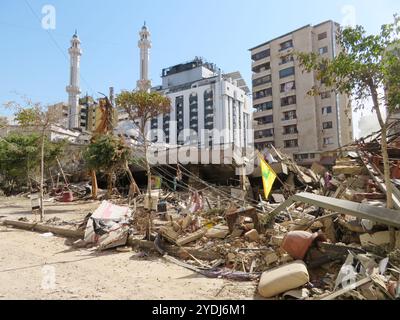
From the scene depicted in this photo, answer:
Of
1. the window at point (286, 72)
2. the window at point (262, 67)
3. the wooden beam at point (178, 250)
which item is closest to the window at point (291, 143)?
the window at point (286, 72)

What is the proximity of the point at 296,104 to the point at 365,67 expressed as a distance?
41099 millimetres

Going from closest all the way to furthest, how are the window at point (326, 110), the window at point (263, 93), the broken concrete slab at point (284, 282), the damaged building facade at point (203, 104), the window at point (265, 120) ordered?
the broken concrete slab at point (284, 282)
the window at point (326, 110)
the window at point (265, 120)
the window at point (263, 93)
the damaged building facade at point (203, 104)

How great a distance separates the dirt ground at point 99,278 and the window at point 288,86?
42138 millimetres

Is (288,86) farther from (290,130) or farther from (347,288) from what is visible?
(347,288)

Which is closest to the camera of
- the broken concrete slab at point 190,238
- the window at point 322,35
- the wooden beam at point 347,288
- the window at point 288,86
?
the wooden beam at point 347,288

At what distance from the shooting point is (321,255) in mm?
4684

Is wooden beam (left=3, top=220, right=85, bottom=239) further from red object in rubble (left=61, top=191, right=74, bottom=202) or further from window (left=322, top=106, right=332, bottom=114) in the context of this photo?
window (left=322, top=106, right=332, bottom=114)

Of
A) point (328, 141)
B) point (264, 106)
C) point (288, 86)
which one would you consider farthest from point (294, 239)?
point (264, 106)

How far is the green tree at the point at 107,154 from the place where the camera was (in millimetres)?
15016

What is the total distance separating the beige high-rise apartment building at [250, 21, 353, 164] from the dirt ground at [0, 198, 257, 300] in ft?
117

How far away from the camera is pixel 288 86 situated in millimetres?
44125

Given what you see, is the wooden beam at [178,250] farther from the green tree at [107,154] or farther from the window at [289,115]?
the window at [289,115]

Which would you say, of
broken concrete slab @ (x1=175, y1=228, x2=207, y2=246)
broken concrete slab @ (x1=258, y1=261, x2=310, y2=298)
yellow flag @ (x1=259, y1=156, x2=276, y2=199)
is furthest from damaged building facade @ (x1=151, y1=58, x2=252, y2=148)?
broken concrete slab @ (x1=258, y1=261, x2=310, y2=298)

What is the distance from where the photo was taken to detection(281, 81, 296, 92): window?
143ft
